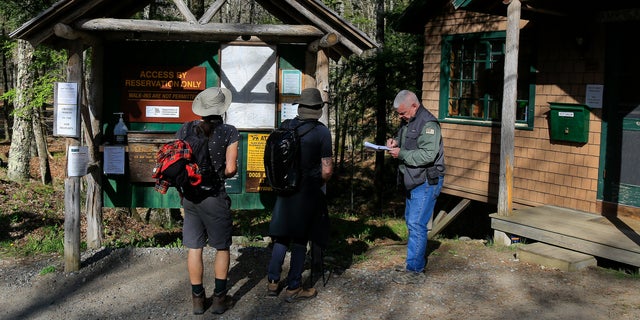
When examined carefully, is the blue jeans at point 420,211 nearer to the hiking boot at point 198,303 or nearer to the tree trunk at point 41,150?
the hiking boot at point 198,303

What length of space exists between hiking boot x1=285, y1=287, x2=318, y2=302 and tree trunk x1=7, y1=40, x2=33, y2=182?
11.6m

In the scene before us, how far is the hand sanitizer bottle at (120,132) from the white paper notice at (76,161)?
1050mm

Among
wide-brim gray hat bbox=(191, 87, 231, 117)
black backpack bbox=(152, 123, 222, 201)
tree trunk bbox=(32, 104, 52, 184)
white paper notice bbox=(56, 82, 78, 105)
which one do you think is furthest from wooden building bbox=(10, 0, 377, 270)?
tree trunk bbox=(32, 104, 52, 184)

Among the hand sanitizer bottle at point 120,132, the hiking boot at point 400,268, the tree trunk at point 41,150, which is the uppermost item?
the hand sanitizer bottle at point 120,132

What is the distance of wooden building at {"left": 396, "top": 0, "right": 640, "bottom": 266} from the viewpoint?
871cm

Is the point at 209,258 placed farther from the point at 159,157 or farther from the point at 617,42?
the point at 617,42

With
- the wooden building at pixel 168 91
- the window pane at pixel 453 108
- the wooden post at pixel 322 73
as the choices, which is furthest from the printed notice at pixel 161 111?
the window pane at pixel 453 108

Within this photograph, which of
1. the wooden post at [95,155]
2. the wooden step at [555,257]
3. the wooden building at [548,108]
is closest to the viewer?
the wooden step at [555,257]

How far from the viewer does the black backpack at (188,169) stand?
527cm

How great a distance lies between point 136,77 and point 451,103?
6.24m

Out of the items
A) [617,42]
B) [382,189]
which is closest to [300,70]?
[617,42]

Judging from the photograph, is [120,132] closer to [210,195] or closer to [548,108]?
[210,195]

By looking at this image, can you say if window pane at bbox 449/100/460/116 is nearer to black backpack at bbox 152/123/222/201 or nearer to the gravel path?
the gravel path

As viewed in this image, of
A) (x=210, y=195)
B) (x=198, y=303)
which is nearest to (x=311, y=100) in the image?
(x=210, y=195)
